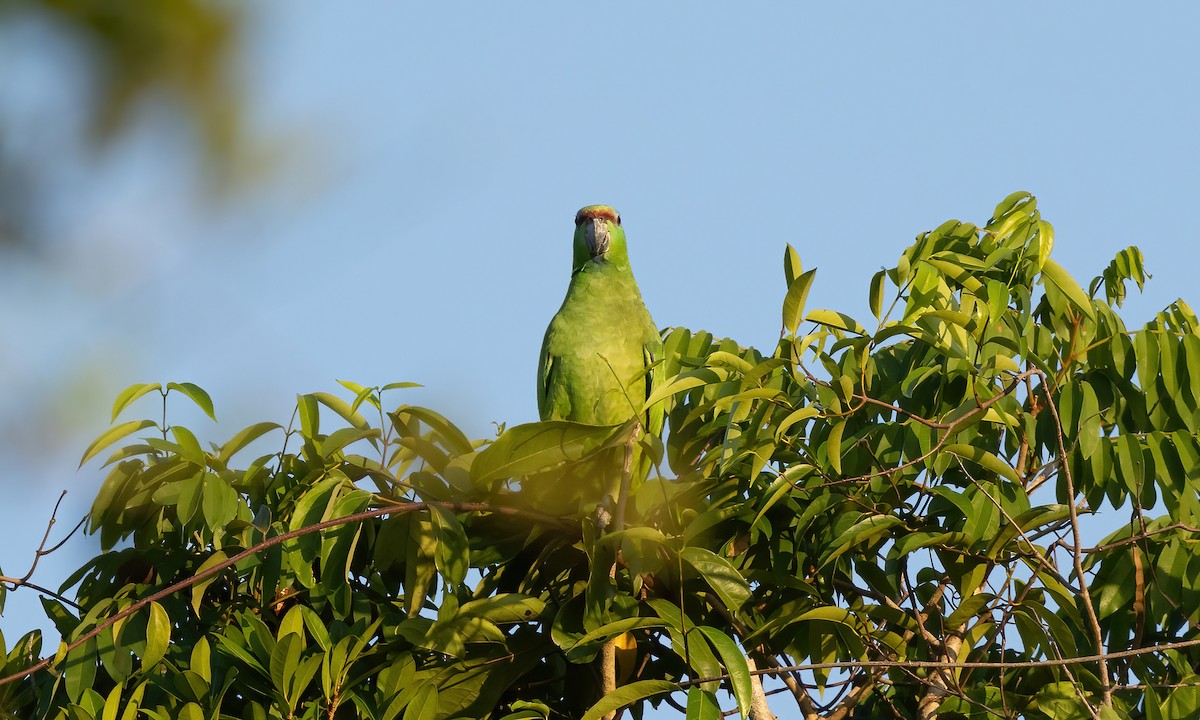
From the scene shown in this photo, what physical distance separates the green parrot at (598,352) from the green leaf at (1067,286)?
113 centimetres

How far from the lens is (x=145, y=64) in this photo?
2.47ft

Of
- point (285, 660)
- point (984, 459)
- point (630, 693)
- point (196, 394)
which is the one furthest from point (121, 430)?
point (984, 459)

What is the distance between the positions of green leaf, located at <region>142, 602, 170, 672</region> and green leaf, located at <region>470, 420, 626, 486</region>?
757 mm

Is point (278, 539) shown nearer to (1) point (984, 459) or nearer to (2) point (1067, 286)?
(1) point (984, 459)

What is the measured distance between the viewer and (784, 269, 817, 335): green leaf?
2.57 metres

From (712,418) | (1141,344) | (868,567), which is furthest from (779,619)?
(1141,344)

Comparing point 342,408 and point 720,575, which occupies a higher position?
point 342,408

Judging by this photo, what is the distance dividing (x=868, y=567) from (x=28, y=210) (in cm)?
256

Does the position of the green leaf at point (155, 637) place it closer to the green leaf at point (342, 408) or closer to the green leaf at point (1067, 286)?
the green leaf at point (342, 408)

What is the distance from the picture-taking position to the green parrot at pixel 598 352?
3.92 m

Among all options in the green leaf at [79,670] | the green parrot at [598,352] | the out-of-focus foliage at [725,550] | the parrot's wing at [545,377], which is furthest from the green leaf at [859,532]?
Answer: the green leaf at [79,670]

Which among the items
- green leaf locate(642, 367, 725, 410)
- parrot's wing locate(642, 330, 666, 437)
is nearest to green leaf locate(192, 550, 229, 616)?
green leaf locate(642, 367, 725, 410)

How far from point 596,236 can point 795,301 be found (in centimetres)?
193

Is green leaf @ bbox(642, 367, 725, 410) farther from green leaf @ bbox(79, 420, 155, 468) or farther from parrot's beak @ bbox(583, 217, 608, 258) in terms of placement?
parrot's beak @ bbox(583, 217, 608, 258)
